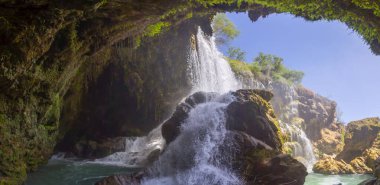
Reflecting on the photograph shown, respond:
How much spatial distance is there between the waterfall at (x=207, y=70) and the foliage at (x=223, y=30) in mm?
6711

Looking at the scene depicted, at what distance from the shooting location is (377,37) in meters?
9.83

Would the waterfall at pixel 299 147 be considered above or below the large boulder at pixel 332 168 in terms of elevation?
above

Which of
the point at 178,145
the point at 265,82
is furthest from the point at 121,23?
the point at 265,82

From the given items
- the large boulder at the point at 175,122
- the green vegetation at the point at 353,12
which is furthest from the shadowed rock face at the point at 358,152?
the green vegetation at the point at 353,12

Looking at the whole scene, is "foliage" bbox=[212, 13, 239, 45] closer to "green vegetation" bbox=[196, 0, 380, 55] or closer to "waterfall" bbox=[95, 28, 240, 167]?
"waterfall" bbox=[95, 28, 240, 167]

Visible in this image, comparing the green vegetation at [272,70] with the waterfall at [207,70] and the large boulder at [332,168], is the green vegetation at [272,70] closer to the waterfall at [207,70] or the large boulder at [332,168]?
the waterfall at [207,70]

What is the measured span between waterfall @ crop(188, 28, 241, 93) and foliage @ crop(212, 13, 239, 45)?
264 inches

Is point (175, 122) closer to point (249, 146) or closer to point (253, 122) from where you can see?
point (253, 122)

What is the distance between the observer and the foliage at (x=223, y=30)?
35.8 m

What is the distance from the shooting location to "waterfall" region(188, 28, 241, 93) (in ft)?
81.7

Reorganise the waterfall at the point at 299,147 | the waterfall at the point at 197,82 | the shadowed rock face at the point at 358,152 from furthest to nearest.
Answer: the waterfall at the point at 299,147, the shadowed rock face at the point at 358,152, the waterfall at the point at 197,82

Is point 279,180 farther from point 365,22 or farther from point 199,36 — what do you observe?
point 199,36

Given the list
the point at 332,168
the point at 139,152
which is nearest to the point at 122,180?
the point at 139,152

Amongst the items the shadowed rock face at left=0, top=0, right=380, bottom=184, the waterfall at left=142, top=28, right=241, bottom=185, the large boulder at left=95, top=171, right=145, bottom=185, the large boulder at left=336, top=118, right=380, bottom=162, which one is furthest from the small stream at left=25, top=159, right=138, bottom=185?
the large boulder at left=336, top=118, right=380, bottom=162
